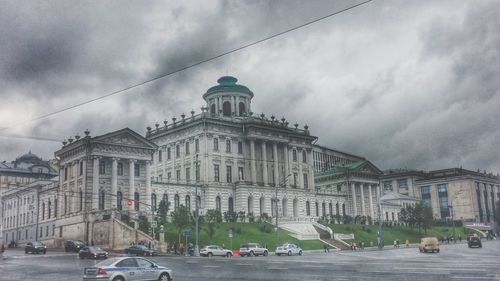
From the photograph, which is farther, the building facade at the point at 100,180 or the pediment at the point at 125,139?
the pediment at the point at 125,139

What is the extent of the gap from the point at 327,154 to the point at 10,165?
252 feet

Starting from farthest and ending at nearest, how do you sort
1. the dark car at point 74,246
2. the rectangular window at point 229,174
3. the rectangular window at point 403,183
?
the rectangular window at point 403,183
the rectangular window at point 229,174
the dark car at point 74,246

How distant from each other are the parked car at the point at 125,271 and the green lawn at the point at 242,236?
124ft

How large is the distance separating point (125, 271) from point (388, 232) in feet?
252

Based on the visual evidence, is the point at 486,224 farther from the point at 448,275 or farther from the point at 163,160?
the point at 448,275

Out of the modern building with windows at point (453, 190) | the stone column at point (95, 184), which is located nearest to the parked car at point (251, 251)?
the stone column at point (95, 184)

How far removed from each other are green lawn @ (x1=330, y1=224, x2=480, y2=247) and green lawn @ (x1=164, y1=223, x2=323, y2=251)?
11.6 metres

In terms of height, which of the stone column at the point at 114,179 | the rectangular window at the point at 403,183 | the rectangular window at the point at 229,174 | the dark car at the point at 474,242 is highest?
the rectangular window at the point at 403,183

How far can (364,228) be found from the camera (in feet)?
293

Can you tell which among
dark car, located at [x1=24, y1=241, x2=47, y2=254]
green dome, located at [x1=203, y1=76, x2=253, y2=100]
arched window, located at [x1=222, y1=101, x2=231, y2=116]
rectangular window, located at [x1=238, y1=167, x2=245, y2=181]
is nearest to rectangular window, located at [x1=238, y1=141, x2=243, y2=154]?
rectangular window, located at [x1=238, y1=167, x2=245, y2=181]

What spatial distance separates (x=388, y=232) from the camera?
92938mm

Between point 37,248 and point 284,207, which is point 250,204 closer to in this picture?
point 284,207

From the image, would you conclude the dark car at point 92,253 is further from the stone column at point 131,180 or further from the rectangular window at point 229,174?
the rectangular window at point 229,174

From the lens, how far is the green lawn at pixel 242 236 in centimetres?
6288
